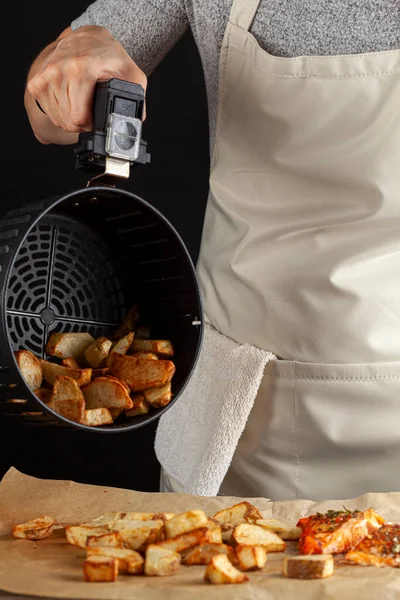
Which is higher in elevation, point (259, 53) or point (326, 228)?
point (259, 53)

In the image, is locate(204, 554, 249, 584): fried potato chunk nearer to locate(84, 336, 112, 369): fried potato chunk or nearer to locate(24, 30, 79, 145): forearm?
locate(84, 336, 112, 369): fried potato chunk

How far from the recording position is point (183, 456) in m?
1.51

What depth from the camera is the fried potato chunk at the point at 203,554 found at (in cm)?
99

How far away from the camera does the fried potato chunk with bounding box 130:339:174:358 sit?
1.23 m

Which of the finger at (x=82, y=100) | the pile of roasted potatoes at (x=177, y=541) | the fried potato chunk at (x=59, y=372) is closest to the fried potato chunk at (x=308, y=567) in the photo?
the pile of roasted potatoes at (x=177, y=541)

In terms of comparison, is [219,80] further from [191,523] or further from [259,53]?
[191,523]

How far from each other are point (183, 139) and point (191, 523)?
1.46 metres

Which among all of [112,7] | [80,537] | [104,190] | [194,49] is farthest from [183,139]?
[80,537]

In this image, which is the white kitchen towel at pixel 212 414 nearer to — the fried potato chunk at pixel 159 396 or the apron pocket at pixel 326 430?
the apron pocket at pixel 326 430

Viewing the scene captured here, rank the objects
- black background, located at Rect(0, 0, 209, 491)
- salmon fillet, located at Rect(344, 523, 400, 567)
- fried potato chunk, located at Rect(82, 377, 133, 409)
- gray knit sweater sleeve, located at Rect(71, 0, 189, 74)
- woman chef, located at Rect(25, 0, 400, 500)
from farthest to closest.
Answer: black background, located at Rect(0, 0, 209, 491) → gray knit sweater sleeve, located at Rect(71, 0, 189, 74) → woman chef, located at Rect(25, 0, 400, 500) → fried potato chunk, located at Rect(82, 377, 133, 409) → salmon fillet, located at Rect(344, 523, 400, 567)

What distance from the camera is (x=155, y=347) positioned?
1.23 metres

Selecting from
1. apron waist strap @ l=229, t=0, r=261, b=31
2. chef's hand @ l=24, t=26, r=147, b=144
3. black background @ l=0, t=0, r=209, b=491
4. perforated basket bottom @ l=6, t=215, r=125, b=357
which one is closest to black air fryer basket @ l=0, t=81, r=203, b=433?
perforated basket bottom @ l=6, t=215, r=125, b=357

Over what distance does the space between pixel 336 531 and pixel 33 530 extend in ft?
1.15

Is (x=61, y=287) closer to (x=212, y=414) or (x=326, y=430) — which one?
(x=212, y=414)
